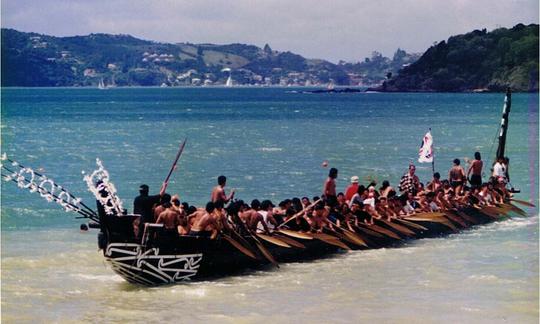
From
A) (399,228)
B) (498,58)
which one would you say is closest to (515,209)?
(399,228)

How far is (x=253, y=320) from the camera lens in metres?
18.5

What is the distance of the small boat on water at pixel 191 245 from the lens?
19.8 meters

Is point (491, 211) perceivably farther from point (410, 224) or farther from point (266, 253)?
point (266, 253)

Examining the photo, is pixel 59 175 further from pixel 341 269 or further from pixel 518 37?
pixel 518 37

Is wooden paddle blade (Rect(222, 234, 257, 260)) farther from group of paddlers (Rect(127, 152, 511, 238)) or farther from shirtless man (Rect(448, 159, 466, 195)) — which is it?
shirtless man (Rect(448, 159, 466, 195))

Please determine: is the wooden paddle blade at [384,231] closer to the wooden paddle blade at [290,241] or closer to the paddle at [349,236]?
the paddle at [349,236]

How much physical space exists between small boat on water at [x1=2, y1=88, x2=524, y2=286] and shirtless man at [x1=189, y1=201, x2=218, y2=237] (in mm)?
218

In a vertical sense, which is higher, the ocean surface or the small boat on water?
the small boat on water

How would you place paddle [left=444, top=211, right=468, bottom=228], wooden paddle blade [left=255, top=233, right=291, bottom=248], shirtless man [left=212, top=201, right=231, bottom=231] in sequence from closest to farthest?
shirtless man [left=212, top=201, right=231, bottom=231], wooden paddle blade [left=255, top=233, right=291, bottom=248], paddle [left=444, top=211, right=468, bottom=228]

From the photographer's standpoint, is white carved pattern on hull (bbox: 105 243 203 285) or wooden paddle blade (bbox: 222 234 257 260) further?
wooden paddle blade (bbox: 222 234 257 260)

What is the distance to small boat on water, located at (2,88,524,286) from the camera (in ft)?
64.9

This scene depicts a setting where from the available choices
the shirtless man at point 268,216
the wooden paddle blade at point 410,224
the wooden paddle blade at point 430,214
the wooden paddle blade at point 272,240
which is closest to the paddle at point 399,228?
the wooden paddle blade at point 410,224

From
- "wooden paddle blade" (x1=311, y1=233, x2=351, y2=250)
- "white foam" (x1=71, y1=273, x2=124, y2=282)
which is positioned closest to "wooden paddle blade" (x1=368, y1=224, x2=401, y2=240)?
"wooden paddle blade" (x1=311, y1=233, x2=351, y2=250)

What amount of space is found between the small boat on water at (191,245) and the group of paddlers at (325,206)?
17 cm
